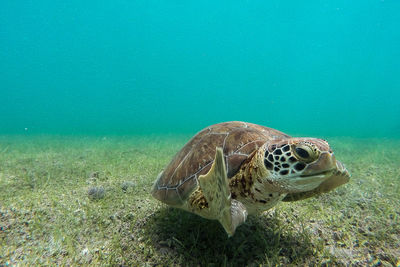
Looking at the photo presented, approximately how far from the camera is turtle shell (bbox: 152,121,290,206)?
1626mm

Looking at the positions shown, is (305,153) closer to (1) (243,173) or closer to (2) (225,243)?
(1) (243,173)

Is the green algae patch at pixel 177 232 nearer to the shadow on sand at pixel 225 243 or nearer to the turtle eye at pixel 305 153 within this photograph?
the shadow on sand at pixel 225 243

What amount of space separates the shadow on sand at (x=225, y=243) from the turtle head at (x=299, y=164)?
51 cm

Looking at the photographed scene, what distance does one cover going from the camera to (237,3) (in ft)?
237

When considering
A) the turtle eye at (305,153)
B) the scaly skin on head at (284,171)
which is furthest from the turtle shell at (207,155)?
the turtle eye at (305,153)

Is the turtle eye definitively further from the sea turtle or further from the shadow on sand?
the shadow on sand

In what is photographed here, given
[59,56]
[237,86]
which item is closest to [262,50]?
[237,86]

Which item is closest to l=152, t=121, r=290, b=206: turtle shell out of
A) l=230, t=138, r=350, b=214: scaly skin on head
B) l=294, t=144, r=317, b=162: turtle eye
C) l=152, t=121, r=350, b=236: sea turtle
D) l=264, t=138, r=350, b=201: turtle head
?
l=152, t=121, r=350, b=236: sea turtle

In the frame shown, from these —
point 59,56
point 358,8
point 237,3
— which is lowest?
point 59,56

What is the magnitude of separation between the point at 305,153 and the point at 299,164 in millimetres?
76

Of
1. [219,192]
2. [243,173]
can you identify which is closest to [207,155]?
[243,173]

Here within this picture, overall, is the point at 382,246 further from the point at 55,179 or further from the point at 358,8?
the point at 358,8

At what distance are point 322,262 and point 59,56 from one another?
101 m

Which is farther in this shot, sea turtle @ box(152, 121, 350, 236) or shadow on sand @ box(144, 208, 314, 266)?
shadow on sand @ box(144, 208, 314, 266)
